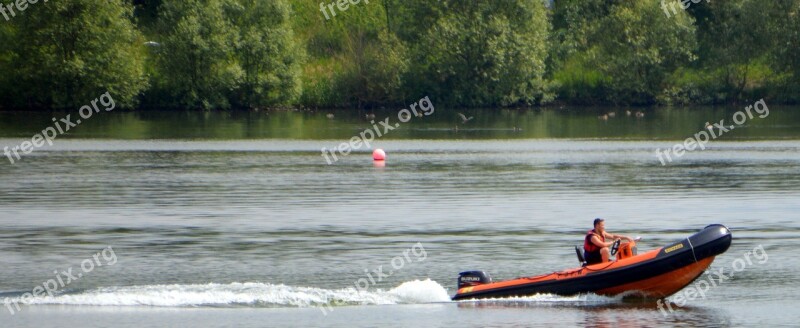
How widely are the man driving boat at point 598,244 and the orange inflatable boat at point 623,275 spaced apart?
0.68 feet

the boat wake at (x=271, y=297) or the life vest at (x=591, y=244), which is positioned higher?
the life vest at (x=591, y=244)

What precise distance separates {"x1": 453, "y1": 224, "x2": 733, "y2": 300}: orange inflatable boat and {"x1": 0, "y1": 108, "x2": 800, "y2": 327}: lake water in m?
0.29

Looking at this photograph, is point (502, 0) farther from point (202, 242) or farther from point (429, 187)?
point (202, 242)

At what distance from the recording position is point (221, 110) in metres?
117

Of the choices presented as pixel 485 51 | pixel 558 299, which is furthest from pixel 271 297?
pixel 485 51

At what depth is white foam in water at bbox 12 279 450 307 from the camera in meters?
27.8

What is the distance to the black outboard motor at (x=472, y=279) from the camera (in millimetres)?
27969

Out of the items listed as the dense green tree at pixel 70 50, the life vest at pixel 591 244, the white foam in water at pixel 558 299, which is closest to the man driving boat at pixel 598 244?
the life vest at pixel 591 244

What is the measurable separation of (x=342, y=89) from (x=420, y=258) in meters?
84.7

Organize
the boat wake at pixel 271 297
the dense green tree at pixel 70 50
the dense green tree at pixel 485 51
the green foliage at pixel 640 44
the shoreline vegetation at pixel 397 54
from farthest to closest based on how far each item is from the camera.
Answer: the green foliage at pixel 640 44
the dense green tree at pixel 485 51
the shoreline vegetation at pixel 397 54
the dense green tree at pixel 70 50
the boat wake at pixel 271 297

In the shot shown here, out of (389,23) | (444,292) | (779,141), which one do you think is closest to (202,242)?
(444,292)

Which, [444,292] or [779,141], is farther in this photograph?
[779,141]

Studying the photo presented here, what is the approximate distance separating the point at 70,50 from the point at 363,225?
246 ft

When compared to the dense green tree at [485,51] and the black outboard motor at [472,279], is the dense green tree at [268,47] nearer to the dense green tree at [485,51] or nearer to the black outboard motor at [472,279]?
the dense green tree at [485,51]
